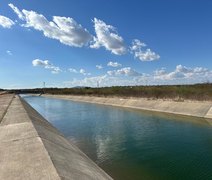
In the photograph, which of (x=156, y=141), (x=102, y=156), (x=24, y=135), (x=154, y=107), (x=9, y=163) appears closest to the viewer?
(x=9, y=163)

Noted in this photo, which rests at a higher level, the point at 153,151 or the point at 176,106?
the point at 176,106

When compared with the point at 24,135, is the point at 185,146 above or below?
below

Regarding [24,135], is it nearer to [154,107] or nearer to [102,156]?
[102,156]

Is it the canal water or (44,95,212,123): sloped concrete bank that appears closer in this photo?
the canal water

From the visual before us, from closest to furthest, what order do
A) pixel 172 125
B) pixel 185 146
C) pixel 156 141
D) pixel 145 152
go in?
pixel 145 152
pixel 185 146
pixel 156 141
pixel 172 125

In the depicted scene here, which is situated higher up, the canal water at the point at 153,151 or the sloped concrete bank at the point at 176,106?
the sloped concrete bank at the point at 176,106

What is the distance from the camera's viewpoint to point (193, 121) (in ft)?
108

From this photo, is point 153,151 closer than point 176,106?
Yes

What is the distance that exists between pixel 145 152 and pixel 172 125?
521 inches

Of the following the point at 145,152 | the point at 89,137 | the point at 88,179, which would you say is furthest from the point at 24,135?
the point at 89,137

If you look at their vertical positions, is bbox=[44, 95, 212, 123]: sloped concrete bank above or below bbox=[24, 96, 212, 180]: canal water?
above

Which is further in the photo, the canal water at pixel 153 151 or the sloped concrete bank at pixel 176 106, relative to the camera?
the sloped concrete bank at pixel 176 106

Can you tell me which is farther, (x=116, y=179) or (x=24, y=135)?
(x=24, y=135)

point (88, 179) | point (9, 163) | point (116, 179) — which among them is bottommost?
point (116, 179)
